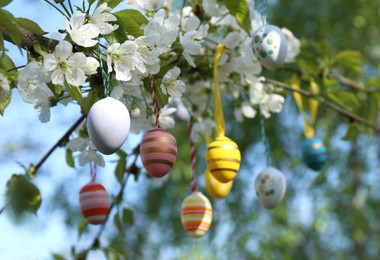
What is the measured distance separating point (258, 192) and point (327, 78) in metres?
0.37

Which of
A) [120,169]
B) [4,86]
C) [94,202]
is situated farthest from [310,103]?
[4,86]

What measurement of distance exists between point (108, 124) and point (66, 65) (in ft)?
0.28

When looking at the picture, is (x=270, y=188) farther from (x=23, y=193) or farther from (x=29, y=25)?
(x=29, y=25)

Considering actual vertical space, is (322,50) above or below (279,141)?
above

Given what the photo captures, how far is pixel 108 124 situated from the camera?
2.47 ft

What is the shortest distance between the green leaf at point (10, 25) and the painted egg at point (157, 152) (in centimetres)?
22

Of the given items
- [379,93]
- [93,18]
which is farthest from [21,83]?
[379,93]

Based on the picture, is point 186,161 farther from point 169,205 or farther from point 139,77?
point 139,77

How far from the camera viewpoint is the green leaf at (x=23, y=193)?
0.97m

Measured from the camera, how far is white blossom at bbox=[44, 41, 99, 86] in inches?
29.7

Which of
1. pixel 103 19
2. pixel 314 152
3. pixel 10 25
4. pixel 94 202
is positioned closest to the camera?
pixel 10 25

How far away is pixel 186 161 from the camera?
3141 mm

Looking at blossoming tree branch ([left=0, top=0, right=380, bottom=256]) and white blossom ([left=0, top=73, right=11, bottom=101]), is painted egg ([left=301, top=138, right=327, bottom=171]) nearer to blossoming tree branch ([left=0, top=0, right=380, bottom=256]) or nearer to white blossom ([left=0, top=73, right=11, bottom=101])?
blossoming tree branch ([left=0, top=0, right=380, bottom=256])

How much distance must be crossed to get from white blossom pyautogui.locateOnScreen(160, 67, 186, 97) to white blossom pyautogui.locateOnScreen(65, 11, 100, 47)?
13 cm
